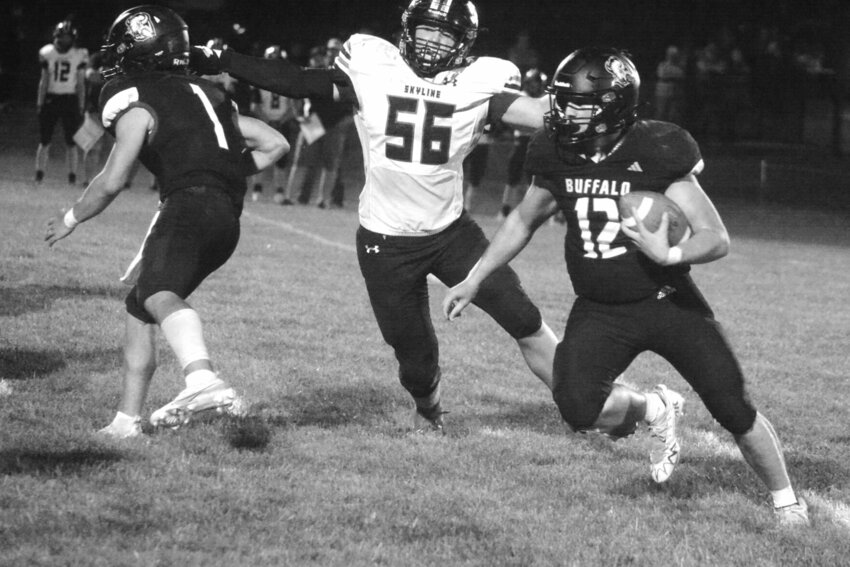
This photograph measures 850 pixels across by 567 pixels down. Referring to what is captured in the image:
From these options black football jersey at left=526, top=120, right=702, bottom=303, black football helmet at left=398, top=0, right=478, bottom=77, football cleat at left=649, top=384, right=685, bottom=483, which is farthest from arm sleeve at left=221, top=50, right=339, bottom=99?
football cleat at left=649, top=384, right=685, bottom=483

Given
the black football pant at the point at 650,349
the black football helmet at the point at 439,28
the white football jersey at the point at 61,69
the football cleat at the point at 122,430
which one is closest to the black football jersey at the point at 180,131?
the black football helmet at the point at 439,28

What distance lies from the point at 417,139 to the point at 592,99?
3.56ft

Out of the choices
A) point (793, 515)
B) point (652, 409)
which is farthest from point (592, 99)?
point (793, 515)

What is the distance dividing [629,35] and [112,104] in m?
22.5

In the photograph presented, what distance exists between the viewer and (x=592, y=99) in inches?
172

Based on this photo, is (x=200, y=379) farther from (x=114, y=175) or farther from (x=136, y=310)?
(x=114, y=175)

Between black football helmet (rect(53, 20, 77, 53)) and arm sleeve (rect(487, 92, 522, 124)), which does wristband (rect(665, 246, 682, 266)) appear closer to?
arm sleeve (rect(487, 92, 522, 124))

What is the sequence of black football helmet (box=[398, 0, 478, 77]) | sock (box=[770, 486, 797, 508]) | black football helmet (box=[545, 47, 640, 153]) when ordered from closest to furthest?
black football helmet (box=[545, 47, 640, 153])
sock (box=[770, 486, 797, 508])
black football helmet (box=[398, 0, 478, 77])

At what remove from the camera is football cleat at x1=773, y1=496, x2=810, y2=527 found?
4.42 m

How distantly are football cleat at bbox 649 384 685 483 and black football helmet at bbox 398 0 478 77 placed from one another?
1.66m

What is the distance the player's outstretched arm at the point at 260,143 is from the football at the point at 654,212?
5.40 ft

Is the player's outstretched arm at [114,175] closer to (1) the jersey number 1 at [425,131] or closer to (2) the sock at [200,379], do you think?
(2) the sock at [200,379]

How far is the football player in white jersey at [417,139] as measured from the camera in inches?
206

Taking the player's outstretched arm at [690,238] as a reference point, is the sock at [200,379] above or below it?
below
